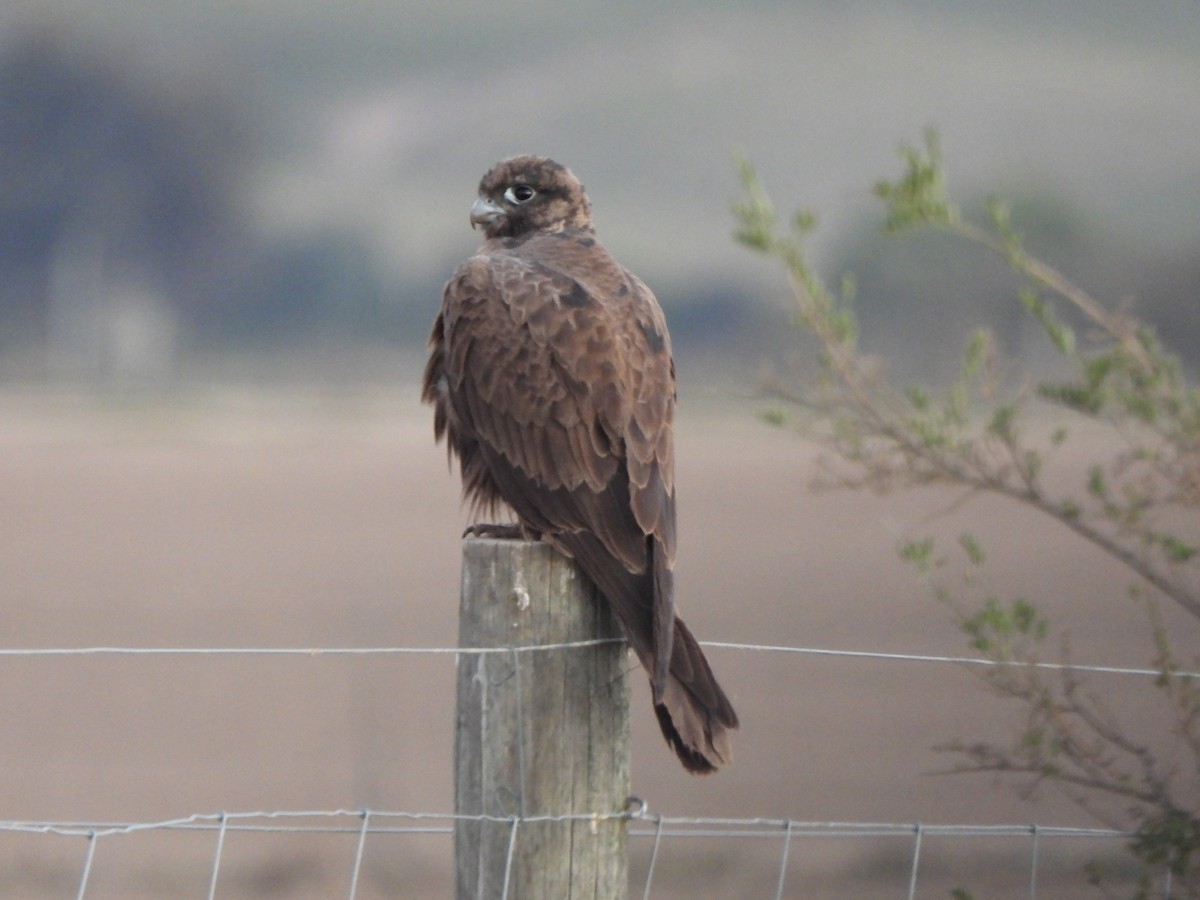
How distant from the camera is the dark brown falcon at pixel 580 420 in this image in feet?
9.33

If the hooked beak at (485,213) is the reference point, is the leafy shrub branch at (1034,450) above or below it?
below

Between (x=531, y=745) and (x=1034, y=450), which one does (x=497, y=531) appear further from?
(x=1034, y=450)

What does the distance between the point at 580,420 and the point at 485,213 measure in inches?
45.4

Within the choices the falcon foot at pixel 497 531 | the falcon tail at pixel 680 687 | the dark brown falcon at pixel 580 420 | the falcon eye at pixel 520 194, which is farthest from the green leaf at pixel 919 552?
the falcon eye at pixel 520 194

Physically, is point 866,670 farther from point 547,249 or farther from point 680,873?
point 547,249

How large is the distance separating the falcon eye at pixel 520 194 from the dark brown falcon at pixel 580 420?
428 mm

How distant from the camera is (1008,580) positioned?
17297 mm

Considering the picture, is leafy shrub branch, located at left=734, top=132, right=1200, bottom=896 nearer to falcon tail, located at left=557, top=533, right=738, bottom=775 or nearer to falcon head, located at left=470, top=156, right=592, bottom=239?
falcon head, located at left=470, top=156, right=592, bottom=239

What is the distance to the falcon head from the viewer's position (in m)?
4.28

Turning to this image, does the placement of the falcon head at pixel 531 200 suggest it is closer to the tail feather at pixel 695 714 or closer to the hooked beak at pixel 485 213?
the hooked beak at pixel 485 213

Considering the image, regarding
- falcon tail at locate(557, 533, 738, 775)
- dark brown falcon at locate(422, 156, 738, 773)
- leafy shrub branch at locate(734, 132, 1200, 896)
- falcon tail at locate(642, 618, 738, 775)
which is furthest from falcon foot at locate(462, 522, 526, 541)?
leafy shrub branch at locate(734, 132, 1200, 896)

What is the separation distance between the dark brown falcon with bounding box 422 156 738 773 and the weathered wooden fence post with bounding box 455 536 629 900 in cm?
16

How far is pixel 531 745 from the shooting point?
2.59 meters

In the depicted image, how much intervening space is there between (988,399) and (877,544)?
598 inches
